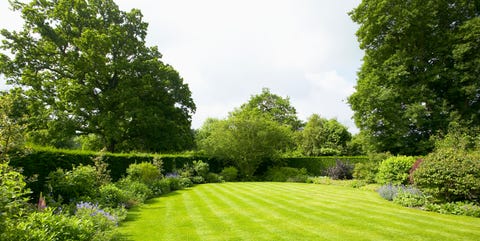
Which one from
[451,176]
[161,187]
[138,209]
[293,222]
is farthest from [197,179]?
[451,176]

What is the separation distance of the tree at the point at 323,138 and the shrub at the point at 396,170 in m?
18.5

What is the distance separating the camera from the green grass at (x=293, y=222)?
20.1ft

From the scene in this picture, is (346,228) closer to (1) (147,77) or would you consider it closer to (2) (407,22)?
(2) (407,22)

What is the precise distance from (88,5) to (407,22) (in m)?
24.1

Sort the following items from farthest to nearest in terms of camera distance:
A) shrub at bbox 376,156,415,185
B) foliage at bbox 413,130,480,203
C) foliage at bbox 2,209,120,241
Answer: shrub at bbox 376,156,415,185 < foliage at bbox 413,130,480,203 < foliage at bbox 2,209,120,241

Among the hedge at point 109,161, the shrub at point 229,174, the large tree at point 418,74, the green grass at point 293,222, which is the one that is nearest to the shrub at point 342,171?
the hedge at point 109,161

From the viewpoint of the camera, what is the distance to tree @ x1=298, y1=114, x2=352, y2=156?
33.8 m

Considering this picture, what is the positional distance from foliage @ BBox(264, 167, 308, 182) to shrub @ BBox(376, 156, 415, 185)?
6806 mm

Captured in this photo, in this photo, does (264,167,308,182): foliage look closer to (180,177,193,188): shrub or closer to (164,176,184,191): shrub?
(180,177,193,188): shrub

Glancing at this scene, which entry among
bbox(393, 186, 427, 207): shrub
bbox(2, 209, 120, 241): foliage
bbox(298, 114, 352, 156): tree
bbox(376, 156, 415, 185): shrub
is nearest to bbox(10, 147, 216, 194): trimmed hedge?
bbox(2, 209, 120, 241): foliage

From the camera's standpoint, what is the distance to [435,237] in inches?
232

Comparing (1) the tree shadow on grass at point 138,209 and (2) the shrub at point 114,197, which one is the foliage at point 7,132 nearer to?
(1) the tree shadow on grass at point 138,209

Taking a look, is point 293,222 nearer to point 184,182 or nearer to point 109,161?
point 109,161

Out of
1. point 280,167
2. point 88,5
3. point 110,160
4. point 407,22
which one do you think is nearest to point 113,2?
point 88,5
